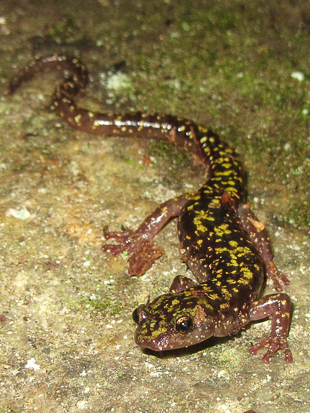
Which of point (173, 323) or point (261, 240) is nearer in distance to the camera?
point (173, 323)

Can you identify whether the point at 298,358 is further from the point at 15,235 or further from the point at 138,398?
the point at 15,235

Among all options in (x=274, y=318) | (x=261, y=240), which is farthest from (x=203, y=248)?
(x=274, y=318)

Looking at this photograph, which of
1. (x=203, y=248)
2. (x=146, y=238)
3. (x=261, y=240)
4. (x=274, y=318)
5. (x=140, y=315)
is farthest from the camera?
(x=146, y=238)

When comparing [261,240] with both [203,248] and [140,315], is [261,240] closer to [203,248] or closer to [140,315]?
[203,248]

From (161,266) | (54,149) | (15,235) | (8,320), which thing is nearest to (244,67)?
(54,149)

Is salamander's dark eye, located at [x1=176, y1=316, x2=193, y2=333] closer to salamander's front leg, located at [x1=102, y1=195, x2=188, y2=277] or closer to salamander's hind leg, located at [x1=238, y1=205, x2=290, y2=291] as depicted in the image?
salamander's front leg, located at [x1=102, y1=195, x2=188, y2=277]

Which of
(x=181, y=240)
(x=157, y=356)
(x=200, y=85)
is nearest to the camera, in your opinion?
(x=157, y=356)

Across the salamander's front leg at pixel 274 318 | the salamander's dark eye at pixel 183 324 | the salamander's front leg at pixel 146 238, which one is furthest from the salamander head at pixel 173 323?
the salamander's front leg at pixel 146 238
